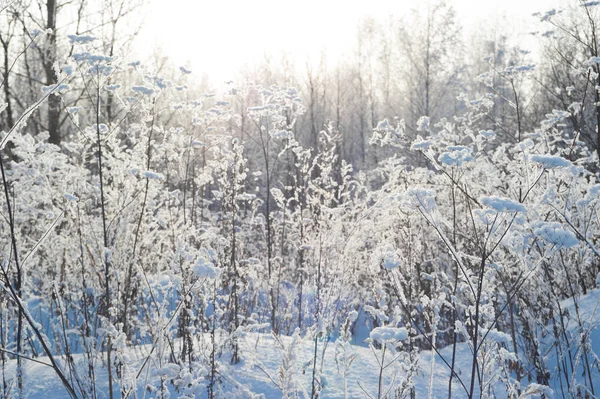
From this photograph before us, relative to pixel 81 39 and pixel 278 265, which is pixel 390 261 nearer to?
pixel 81 39

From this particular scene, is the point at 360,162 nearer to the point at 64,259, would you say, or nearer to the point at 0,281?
the point at 64,259

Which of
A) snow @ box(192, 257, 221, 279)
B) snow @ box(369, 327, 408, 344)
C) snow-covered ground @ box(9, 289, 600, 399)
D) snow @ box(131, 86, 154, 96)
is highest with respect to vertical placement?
snow @ box(131, 86, 154, 96)

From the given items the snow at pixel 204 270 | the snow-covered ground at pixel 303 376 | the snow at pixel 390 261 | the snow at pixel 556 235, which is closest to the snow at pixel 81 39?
the snow at pixel 204 270

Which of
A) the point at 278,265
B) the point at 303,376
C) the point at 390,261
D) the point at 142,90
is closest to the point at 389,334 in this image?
the point at 390,261

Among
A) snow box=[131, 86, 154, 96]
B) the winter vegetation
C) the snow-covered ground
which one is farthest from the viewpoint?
snow box=[131, 86, 154, 96]

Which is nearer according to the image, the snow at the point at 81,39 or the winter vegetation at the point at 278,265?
the winter vegetation at the point at 278,265

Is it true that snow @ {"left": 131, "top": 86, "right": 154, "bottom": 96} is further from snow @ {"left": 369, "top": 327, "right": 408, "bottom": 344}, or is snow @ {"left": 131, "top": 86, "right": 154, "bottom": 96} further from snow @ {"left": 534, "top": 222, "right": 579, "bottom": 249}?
snow @ {"left": 534, "top": 222, "right": 579, "bottom": 249}

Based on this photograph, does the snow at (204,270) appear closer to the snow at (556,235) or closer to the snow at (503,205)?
the snow at (503,205)

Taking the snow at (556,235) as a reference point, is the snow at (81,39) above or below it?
above

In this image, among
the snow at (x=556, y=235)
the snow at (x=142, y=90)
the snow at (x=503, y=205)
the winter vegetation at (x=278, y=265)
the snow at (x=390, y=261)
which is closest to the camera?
the snow at (x=503, y=205)

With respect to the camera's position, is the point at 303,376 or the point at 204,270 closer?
the point at 204,270

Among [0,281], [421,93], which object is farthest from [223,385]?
[421,93]

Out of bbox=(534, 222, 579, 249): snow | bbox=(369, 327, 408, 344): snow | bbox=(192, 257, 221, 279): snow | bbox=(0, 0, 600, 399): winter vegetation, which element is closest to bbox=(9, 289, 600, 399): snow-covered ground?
bbox=(0, 0, 600, 399): winter vegetation

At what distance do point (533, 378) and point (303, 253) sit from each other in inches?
119
